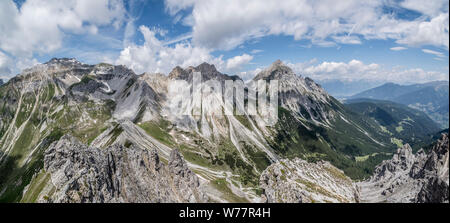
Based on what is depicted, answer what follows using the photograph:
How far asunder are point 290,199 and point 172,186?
42.1m

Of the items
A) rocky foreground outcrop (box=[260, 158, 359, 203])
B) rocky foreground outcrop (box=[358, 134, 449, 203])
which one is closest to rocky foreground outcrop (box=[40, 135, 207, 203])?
rocky foreground outcrop (box=[260, 158, 359, 203])

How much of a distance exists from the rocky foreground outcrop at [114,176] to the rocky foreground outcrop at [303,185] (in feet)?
96.3

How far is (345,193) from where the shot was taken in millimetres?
103812

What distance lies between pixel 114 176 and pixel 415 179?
391 feet

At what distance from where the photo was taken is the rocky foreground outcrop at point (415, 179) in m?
53.9

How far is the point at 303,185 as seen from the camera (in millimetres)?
88500

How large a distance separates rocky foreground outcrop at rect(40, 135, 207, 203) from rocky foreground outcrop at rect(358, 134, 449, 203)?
229 feet

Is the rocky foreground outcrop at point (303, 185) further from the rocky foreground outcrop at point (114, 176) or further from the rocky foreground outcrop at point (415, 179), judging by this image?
the rocky foreground outcrop at point (114, 176)

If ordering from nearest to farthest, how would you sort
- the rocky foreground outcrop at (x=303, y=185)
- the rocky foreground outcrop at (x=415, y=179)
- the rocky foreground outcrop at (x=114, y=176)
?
1. the rocky foreground outcrop at (x=114, y=176)
2. the rocky foreground outcrop at (x=415, y=179)
3. the rocky foreground outcrop at (x=303, y=185)

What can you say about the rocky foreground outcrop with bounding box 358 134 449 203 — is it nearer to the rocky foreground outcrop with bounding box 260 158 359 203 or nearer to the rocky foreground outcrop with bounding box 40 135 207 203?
the rocky foreground outcrop with bounding box 260 158 359 203

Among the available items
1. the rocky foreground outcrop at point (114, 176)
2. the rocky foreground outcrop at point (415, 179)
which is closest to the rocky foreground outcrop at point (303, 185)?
the rocky foreground outcrop at point (415, 179)

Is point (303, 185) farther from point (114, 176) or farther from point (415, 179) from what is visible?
point (114, 176)
